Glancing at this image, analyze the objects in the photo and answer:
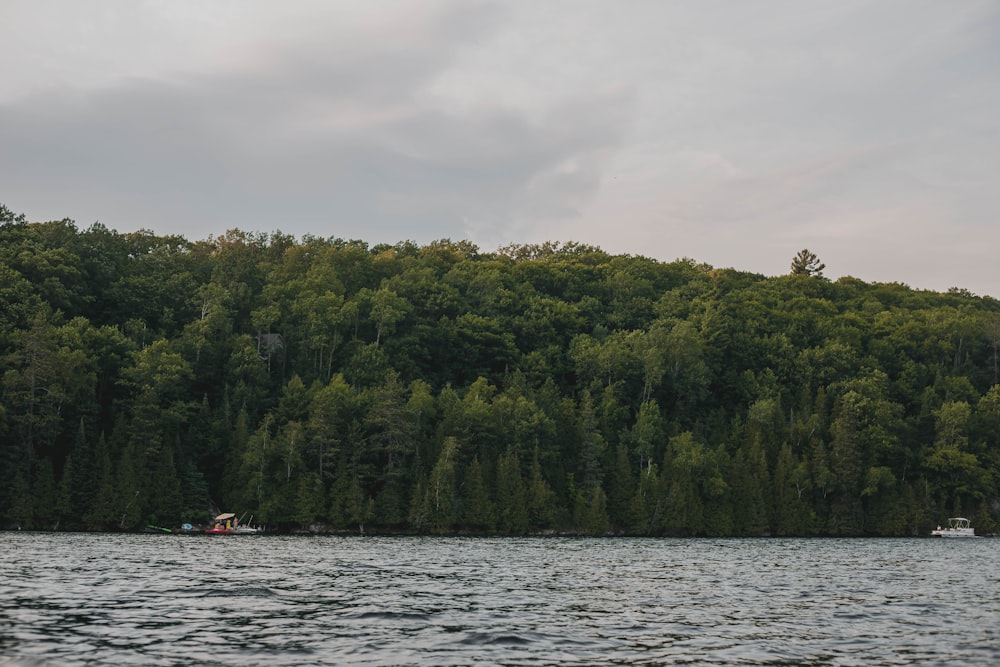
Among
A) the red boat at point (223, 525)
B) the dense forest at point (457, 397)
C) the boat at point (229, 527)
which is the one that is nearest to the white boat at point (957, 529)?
the dense forest at point (457, 397)

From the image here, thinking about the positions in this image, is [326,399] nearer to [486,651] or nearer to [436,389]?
[436,389]

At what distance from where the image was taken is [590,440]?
431 ft

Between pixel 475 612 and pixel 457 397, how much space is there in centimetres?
10312

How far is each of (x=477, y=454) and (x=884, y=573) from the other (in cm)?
7593

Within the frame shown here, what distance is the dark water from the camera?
23.3 meters

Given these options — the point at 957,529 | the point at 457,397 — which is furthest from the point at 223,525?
the point at 957,529

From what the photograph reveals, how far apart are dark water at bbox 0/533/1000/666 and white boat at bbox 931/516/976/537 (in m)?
80.7

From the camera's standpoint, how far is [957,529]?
130 meters

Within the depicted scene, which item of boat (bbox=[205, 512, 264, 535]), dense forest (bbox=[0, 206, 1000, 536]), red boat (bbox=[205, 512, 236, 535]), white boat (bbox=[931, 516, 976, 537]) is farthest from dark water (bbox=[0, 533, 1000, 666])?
white boat (bbox=[931, 516, 976, 537])

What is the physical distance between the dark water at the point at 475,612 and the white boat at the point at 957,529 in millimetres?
80716

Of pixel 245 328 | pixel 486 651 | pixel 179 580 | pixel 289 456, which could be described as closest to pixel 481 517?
pixel 289 456

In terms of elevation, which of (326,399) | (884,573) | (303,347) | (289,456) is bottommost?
(884,573)

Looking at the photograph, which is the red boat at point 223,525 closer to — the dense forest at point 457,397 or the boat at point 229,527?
the boat at point 229,527

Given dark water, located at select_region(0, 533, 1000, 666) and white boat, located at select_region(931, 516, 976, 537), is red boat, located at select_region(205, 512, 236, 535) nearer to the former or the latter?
dark water, located at select_region(0, 533, 1000, 666)
